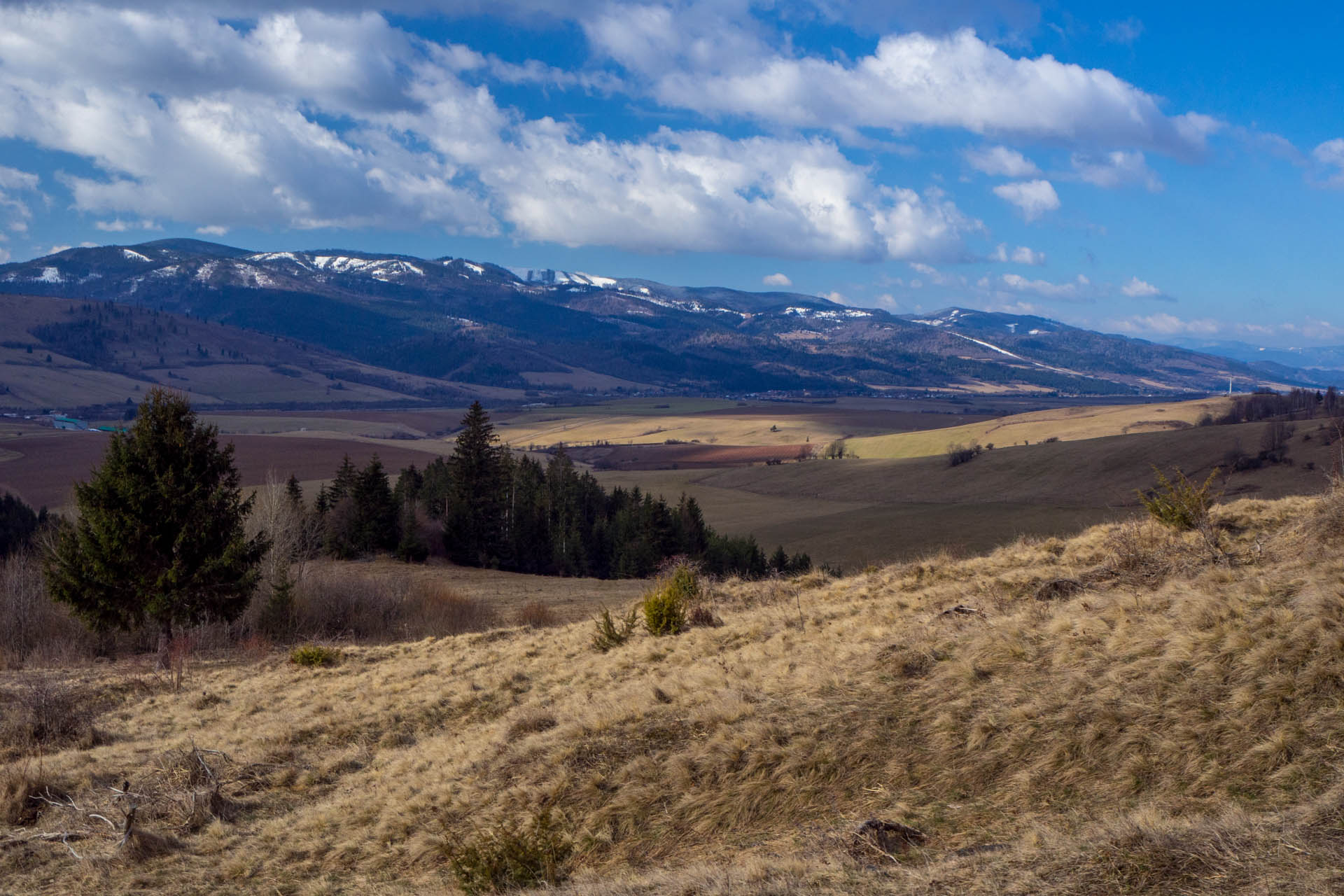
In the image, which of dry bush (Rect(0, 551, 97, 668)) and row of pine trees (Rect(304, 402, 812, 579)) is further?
row of pine trees (Rect(304, 402, 812, 579))

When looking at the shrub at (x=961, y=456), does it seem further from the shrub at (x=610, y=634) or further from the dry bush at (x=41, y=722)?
the dry bush at (x=41, y=722)

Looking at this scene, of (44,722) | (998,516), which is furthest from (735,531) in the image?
(44,722)

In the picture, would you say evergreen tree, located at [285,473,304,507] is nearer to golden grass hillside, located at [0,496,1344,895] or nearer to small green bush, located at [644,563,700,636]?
golden grass hillside, located at [0,496,1344,895]

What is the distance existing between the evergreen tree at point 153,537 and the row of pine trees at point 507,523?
26.6m

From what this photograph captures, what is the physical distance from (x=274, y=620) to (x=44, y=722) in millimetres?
16378

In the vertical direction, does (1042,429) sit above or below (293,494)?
above

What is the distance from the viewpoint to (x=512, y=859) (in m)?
8.03

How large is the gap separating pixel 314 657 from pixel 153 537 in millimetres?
7007

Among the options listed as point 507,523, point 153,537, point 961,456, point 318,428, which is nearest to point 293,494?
point 507,523

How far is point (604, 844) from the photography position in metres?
8.45

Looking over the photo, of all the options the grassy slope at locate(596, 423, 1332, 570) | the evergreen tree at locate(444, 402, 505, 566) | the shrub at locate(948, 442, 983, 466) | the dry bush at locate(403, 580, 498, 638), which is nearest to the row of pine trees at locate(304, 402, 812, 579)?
the evergreen tree at locate(444, 402, 505, 566)

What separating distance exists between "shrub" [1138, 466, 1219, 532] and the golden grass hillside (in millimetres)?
469

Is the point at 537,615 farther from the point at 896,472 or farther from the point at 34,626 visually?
the point at 896,472

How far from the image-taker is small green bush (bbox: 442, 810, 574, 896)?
786 centimetres
